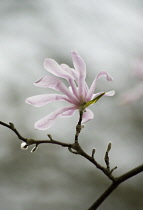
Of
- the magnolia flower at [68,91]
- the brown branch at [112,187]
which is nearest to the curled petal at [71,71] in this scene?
the magnolia flower at [68,91]

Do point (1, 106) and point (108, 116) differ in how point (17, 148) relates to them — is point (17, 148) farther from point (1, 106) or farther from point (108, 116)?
point (108, 116)

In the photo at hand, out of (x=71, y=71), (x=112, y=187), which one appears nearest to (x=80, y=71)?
(x=71, y=71)

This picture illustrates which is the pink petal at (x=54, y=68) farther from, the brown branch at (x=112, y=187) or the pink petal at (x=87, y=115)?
the brown branch at (x=112, y=187)

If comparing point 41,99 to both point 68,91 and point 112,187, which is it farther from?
point 112,187

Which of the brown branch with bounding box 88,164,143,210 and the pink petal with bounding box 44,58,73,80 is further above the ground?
the pink petal with bounding box 44,58,73,80

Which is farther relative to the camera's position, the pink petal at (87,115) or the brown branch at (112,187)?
the pink petal at (87,115)

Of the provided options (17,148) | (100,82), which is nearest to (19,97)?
(17,148)

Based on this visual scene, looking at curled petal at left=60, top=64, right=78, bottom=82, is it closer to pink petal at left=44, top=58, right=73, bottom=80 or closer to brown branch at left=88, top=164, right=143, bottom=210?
pink petal at left=44, top=58, right=73, bottom=80

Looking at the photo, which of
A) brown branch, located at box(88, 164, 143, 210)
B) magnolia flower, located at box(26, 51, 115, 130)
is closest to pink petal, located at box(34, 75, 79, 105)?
magnolia flower, located at box(26, 51, 115, 130)
